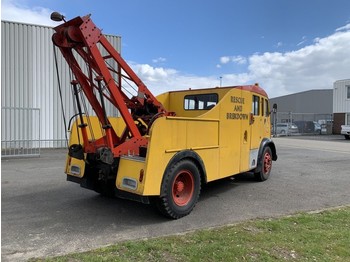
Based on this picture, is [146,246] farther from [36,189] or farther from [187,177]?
[36,189]

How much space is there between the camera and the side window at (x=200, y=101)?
788 centimetres

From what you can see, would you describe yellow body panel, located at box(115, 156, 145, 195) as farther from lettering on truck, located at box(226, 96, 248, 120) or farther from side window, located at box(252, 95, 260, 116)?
side window, located at box(252, 95, 260, 116)

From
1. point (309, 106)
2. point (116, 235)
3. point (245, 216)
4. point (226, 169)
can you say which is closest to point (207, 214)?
point (245, 216)

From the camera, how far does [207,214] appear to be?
5824 millimetres

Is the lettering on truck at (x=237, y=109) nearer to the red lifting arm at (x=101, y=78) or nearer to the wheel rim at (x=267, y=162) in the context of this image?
the red lifting arm at (x=101, y=78)

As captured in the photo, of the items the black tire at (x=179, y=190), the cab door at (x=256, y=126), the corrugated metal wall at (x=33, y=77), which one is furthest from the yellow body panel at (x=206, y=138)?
the corrugated metal wall at (x=33, y=77)

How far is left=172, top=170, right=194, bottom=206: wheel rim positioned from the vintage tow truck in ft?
0.05

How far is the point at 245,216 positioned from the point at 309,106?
56199 millimetres

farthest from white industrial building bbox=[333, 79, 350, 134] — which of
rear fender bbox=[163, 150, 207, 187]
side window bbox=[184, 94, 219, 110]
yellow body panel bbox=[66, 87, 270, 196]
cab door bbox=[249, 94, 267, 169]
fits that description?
rear fender bbox=[163, 150, 207, 187]

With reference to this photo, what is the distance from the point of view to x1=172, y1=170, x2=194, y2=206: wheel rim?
18.5ft

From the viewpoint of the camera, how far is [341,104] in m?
33.8

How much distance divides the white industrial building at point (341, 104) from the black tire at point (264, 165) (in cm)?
2770

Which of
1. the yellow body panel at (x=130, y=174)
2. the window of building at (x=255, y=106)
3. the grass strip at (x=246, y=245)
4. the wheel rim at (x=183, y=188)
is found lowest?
the grass strip at (x=246, y=245)

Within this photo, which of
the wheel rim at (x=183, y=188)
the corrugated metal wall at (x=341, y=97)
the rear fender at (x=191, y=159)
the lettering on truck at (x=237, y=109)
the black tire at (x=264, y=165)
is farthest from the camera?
the corrugated metal wall at (x=341, y=97)
